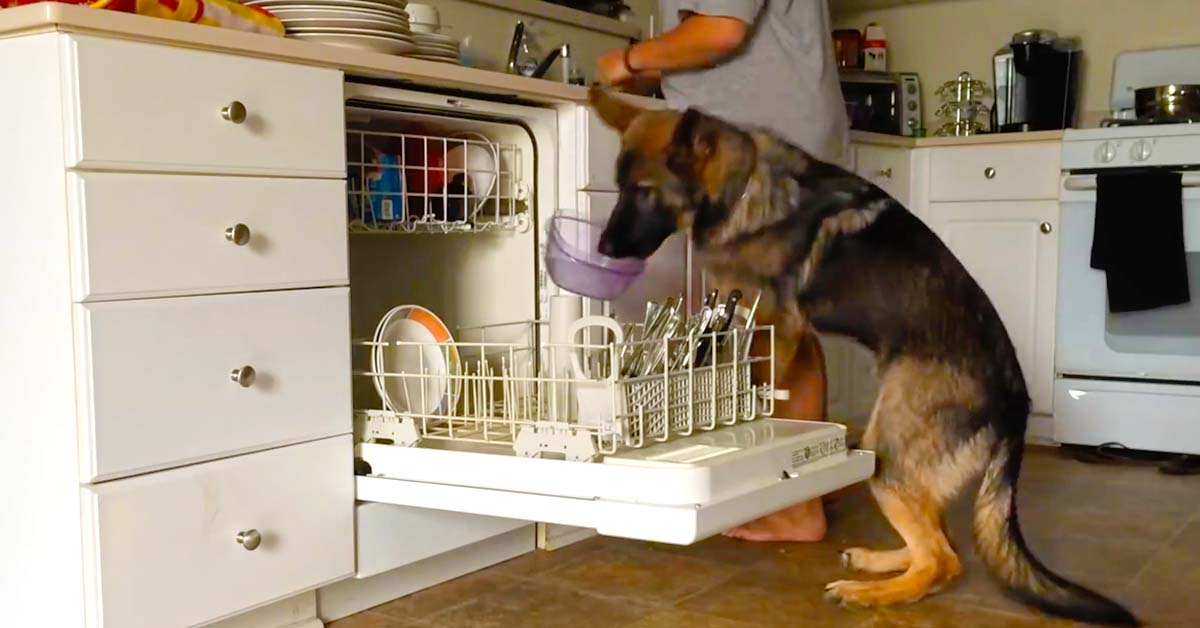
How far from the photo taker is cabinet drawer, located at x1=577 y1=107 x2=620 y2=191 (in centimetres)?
213

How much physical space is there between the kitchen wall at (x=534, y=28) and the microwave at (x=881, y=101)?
2.59ft

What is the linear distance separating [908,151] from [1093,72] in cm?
69

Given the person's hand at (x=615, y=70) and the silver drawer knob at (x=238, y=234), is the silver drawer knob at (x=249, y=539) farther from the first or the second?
the person's hand at (x=615, y=70)

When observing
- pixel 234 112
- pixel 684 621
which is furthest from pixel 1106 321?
pixel 234 112

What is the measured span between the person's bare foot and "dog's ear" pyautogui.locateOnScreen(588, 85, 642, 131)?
85 centimetres

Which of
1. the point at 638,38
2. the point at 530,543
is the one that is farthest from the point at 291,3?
the point at 638,38

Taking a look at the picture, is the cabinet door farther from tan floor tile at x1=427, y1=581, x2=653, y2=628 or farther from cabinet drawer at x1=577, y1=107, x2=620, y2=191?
tan floor tile at x1=427, y1=581, x2=653, y2=628

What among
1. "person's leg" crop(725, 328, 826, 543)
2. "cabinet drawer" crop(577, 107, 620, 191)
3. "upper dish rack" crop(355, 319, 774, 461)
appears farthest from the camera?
"person's leg" crop(725, 328, 826, 543)

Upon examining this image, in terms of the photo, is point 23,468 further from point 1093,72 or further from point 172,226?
point 1093,72

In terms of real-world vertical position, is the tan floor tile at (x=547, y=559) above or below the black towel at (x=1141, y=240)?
below

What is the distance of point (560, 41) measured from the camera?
2.96 meters

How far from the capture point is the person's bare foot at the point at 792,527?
2.27 meters

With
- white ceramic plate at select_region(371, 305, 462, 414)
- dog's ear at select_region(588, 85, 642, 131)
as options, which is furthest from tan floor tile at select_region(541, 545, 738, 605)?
dog's ear at select_region(588, 85, 642, 131)

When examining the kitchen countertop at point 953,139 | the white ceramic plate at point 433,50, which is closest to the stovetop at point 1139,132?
the kitchen countertop at point 953,139
